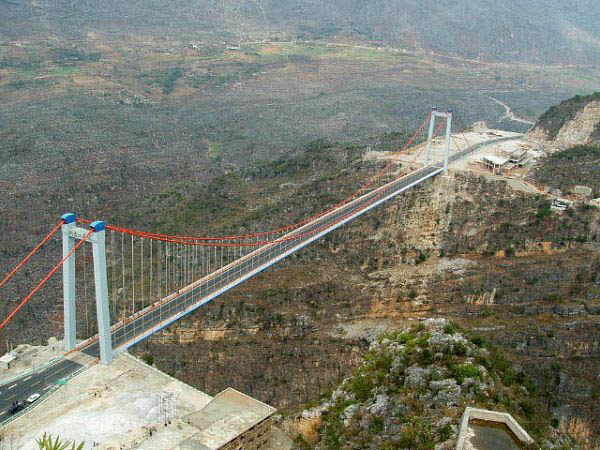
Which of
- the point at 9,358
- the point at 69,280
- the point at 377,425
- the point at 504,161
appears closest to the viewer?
the point at 377,425

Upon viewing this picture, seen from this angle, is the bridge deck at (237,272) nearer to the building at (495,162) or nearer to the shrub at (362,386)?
the building at (495,162)

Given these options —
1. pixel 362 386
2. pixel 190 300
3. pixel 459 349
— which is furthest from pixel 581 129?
pixel 362 386

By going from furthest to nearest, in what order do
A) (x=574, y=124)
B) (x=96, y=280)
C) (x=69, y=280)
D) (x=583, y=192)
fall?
(x=574, y=124), (x=583, y=192), (x=69, y=280), (x=96, y=280)

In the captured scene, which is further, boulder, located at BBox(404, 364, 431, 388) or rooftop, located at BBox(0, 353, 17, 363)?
rooftop, located at BBox(0, 353, 17, 363)

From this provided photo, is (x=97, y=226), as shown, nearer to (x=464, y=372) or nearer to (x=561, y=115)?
(x=464, y=372)

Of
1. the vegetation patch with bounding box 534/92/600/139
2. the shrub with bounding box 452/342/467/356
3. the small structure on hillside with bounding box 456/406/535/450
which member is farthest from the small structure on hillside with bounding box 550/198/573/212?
the small structure on hillside with bounding box 456/406/535/450

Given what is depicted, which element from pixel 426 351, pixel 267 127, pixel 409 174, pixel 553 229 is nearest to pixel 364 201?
pixel 409 174

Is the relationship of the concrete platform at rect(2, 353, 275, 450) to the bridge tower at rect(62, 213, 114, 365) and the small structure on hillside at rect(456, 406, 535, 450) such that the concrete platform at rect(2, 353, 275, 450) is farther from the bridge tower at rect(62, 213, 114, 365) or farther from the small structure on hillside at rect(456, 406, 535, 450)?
the small structure on hillside at rect(456, 406, 535, 450)
